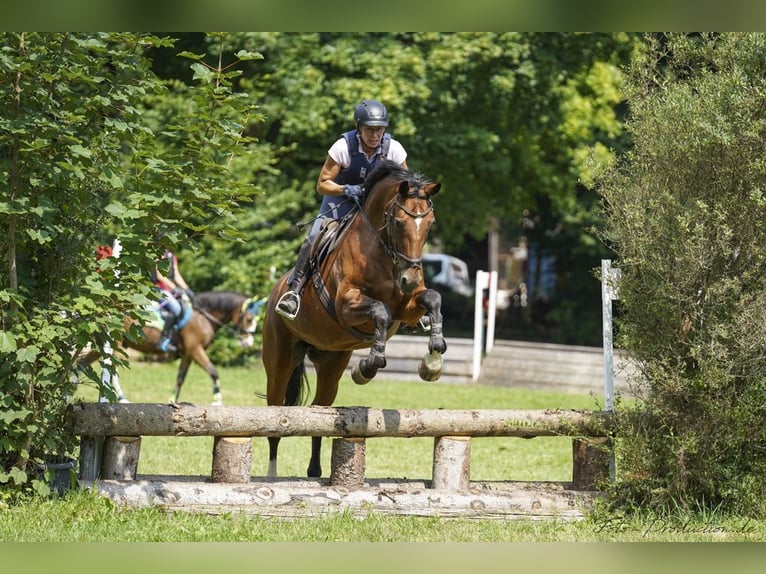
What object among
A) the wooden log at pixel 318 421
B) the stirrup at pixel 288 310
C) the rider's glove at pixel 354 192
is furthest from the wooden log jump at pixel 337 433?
the rider's glove at pixel 354 192

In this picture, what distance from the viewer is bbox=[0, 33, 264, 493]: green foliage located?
6250mm

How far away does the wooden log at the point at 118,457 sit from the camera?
672 cm

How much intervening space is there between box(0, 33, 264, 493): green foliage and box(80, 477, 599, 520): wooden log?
681 millimetres

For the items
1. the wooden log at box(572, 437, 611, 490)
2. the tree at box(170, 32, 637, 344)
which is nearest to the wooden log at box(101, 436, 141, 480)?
the wooden log at box(572, 437, 611, 490)

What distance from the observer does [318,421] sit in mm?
6797

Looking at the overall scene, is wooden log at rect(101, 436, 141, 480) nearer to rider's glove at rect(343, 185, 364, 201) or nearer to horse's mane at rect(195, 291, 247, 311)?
A: rider's glove at rect(343, 185, 364, 201)

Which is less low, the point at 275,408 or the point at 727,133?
the point at 727,133

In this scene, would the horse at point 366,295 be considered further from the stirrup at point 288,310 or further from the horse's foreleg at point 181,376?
the horse's foreleg at point 181,376

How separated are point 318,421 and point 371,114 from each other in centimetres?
238

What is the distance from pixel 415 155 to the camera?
74.0ft

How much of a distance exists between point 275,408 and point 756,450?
128 inches
